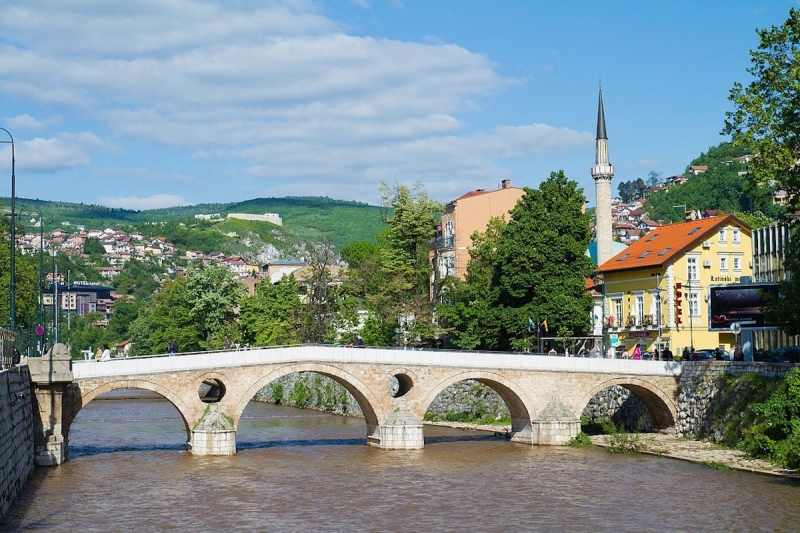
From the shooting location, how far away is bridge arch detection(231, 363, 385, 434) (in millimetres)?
39625

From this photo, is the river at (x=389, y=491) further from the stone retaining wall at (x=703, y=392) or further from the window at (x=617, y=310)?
the window at (x=617, y=310)

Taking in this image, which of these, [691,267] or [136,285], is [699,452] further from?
→ [136,285]

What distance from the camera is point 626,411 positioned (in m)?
45.2

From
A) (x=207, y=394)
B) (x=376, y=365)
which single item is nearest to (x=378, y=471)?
(x=376, y=365)

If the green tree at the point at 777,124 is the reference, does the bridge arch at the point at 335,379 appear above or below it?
below

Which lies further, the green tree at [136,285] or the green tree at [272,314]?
the green tree at [136,285]

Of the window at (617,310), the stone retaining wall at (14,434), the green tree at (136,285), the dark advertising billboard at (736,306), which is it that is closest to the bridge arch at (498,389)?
the dark advertising billboard at (736,306)

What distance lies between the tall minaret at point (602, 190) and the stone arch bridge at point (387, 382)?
1816 cm

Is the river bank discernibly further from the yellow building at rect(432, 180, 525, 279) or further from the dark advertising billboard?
the yellow building at rect(432, 180, 525, 279)

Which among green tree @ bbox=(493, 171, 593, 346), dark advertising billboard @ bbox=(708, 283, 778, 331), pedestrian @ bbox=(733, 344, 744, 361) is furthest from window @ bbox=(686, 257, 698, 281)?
pedestrian @ bbox=(733, 344, 744, 361)

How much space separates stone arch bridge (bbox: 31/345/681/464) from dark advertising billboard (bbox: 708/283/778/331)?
2.44 meters

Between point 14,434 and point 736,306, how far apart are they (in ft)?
88.7

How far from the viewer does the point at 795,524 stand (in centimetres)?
2570

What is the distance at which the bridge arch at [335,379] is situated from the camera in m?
39.6
